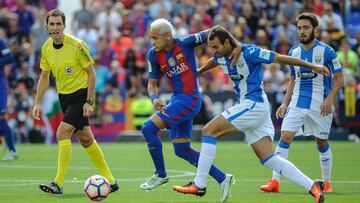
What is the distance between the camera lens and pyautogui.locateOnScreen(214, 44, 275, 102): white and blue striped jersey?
1158 cm

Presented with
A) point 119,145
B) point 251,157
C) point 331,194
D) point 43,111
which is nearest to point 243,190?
point 331,194

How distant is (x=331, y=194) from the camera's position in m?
12.8

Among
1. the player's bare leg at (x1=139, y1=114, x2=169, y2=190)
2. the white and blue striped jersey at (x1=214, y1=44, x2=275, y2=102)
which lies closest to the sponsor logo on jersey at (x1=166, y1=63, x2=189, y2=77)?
the player's bare leg at (x1=139, y1=114, x2=169, y2=190)

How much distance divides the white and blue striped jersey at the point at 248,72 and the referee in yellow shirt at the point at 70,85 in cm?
214

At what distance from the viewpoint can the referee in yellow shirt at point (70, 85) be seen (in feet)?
42.2

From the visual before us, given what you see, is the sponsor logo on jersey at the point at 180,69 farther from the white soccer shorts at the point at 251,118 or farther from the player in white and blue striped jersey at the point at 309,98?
the player in white and blue striped jersey at the point at 309,98

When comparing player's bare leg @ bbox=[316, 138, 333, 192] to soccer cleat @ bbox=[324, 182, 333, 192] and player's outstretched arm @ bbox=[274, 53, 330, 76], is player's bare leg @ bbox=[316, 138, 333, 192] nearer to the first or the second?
soccer cleat @ bbox=[324, 182, 333, 192]

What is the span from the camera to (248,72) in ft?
38.5

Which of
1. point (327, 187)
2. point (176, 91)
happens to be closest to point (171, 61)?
point (176, 91)

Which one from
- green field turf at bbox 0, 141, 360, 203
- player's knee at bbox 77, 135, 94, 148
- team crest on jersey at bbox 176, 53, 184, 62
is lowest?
green field turf at bbox 0, 141, 360, 203

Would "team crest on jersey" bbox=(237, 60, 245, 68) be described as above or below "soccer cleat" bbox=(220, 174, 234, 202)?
above

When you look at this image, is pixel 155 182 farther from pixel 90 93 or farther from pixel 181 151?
pixel 90 93

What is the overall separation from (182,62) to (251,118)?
1.70m

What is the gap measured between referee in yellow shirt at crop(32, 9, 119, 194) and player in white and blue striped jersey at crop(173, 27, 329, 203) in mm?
1850
